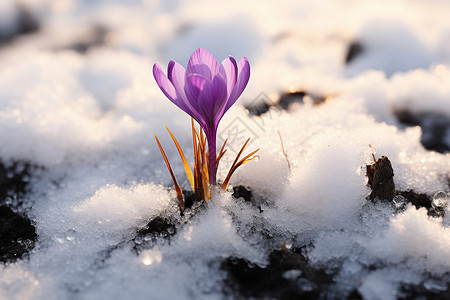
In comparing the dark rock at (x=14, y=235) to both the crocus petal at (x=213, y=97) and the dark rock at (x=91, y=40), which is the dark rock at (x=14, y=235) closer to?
the crocus petal at (x=213, y=97)

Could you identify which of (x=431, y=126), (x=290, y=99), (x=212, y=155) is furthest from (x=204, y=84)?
(x=431, y=126)

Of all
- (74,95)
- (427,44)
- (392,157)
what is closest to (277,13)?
(427,44)

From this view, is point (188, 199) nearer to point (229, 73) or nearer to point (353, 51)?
point (229, 73)

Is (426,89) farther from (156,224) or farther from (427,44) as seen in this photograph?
(156,224)

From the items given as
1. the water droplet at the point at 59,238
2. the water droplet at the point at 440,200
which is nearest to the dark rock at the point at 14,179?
the water droplet at the point at 59,238

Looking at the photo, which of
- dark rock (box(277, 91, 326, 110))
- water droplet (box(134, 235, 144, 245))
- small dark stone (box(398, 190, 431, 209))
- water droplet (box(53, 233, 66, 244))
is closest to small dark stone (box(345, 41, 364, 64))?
dark rock (box(277, 91, 326, 110))
